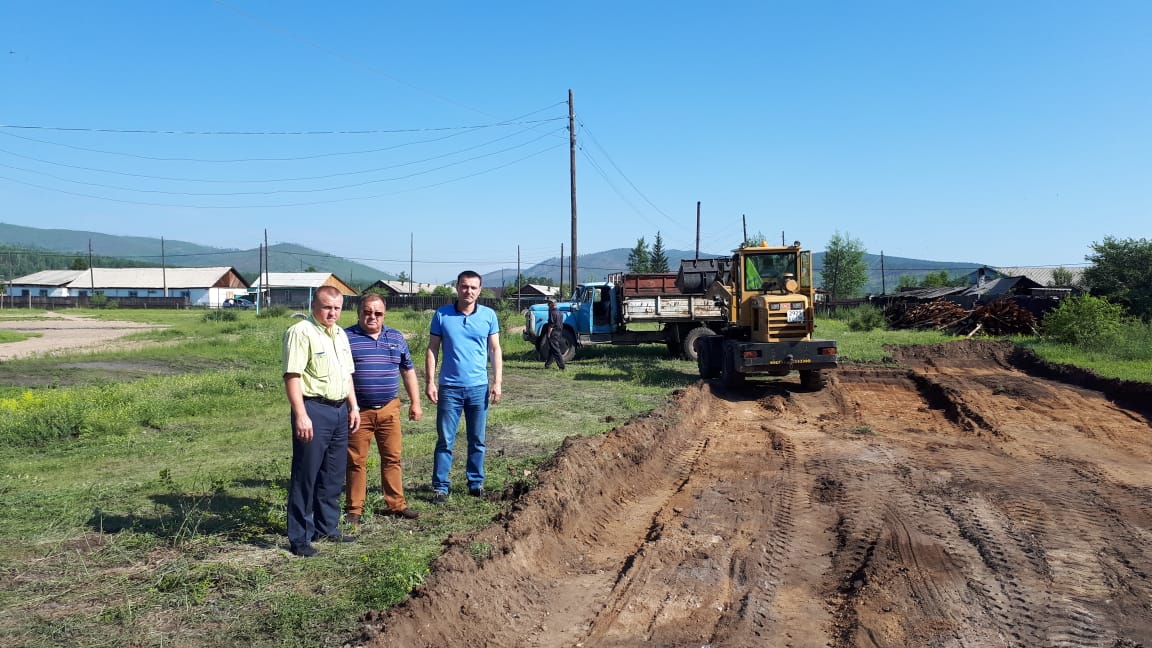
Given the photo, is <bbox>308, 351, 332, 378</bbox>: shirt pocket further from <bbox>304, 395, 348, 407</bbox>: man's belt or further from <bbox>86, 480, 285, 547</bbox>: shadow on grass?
<bbox>86, 480, 285, 547</bbox>: shadow on grass

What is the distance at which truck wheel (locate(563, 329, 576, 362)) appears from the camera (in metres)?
20.4

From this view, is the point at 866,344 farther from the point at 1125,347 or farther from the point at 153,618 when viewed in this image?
the point at 153,618

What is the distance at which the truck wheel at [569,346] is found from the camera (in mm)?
20406

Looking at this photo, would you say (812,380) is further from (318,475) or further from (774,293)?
(318,475)

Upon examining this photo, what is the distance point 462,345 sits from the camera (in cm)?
618

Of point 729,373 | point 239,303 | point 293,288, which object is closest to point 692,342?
point 729,373

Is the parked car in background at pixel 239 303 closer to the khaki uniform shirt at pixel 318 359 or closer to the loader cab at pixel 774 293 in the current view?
the loader cab at pixel 774 293

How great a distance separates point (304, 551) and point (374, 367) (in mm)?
1320

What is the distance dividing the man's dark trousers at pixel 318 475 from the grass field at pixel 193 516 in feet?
0.58

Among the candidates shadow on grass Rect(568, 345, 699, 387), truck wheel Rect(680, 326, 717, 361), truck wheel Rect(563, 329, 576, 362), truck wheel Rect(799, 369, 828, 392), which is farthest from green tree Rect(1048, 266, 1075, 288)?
truck wheel Rect(799, 369, 828, 392)

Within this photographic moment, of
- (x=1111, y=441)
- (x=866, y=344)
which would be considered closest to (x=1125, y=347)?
(x=866, y=344)

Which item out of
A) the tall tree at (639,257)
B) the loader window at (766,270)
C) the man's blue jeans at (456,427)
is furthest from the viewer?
the tall tree at (639,257)

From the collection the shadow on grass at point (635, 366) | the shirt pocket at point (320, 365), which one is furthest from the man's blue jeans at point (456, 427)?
the shadow on grass at point (635, 366)

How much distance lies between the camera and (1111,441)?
10.5 meters
